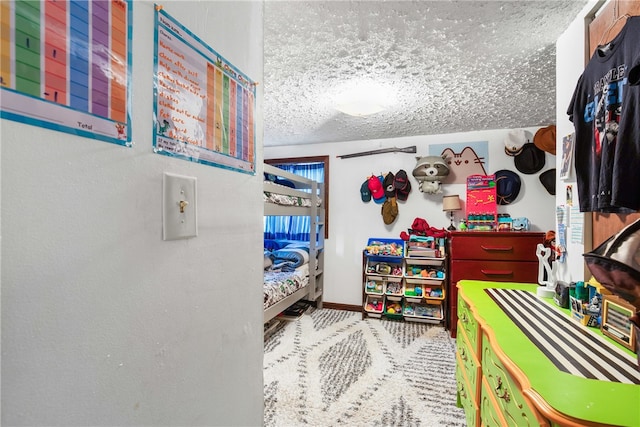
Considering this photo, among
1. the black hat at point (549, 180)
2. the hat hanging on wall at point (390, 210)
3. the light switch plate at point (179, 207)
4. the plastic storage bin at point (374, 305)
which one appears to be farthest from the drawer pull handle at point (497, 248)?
the light switch plate at point (179, 207)

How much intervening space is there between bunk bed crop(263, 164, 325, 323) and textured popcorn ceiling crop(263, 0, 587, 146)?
76cm

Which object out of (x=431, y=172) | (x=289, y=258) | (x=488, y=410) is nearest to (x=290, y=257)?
(x=289, y=258)

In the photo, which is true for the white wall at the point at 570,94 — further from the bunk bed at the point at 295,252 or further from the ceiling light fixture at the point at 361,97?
the bunk bed at the point at 295,252

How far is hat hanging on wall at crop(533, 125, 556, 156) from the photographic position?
2.87 meters

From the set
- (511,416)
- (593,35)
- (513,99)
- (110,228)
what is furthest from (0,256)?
(513,99)

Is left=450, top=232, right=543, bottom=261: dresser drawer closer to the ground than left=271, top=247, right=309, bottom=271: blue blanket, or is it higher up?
higher up

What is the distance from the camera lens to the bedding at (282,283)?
2609mm

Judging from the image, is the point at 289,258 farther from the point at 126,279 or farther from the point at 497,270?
the point at 126,279

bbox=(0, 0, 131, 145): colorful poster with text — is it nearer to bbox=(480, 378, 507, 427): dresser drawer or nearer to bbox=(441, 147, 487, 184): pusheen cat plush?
bbox=(480, 378, 507, 427): dresser drawer

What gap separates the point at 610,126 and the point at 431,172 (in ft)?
7.29

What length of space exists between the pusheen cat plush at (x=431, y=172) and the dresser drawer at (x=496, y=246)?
0.67m

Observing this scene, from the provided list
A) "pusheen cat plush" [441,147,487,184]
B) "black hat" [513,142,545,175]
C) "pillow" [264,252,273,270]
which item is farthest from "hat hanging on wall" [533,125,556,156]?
"pillow" [264,252,273,270]

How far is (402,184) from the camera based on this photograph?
11.4 feet

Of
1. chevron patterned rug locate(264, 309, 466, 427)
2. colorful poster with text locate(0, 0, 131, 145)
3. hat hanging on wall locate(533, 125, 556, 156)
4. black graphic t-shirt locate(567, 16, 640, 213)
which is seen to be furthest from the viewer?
hat hanging on wall locate(533, 125, 556, 156)
